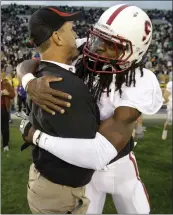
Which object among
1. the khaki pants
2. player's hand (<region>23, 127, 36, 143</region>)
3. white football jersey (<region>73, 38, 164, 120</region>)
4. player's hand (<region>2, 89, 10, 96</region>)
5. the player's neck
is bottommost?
player's hand (<region>2, 89, 10, 96</region>)

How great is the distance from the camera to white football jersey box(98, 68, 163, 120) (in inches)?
70.3

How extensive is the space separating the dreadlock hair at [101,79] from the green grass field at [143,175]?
2.14 metres

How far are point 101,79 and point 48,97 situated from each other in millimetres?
446

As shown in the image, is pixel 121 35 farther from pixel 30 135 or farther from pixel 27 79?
pixel 30 135

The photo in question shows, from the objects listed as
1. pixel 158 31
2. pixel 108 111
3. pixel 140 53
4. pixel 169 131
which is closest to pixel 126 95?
pixel 108 111

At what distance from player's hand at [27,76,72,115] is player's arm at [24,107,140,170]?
0.45 ft

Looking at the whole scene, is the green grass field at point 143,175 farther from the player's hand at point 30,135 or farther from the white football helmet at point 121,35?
the white football helmet at point 121,35

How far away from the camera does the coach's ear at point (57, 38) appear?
180 centimetres

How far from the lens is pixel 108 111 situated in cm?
198

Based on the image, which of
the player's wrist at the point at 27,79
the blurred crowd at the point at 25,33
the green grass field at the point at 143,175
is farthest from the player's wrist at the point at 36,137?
the blurred crowd at the point at 25,33

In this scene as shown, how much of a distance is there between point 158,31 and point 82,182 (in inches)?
946

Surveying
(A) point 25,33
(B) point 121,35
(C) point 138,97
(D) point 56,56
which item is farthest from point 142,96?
(A) point 25,33

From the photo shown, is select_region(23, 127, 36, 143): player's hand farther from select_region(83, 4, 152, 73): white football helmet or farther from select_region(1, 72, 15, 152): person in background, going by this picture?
select_region(1, 72, 15, 152): person in background

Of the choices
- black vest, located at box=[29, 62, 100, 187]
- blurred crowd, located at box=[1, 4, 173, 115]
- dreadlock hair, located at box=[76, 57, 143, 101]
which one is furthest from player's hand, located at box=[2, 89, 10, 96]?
blurred crowd, located at box=[1, 4, 173, 115]
